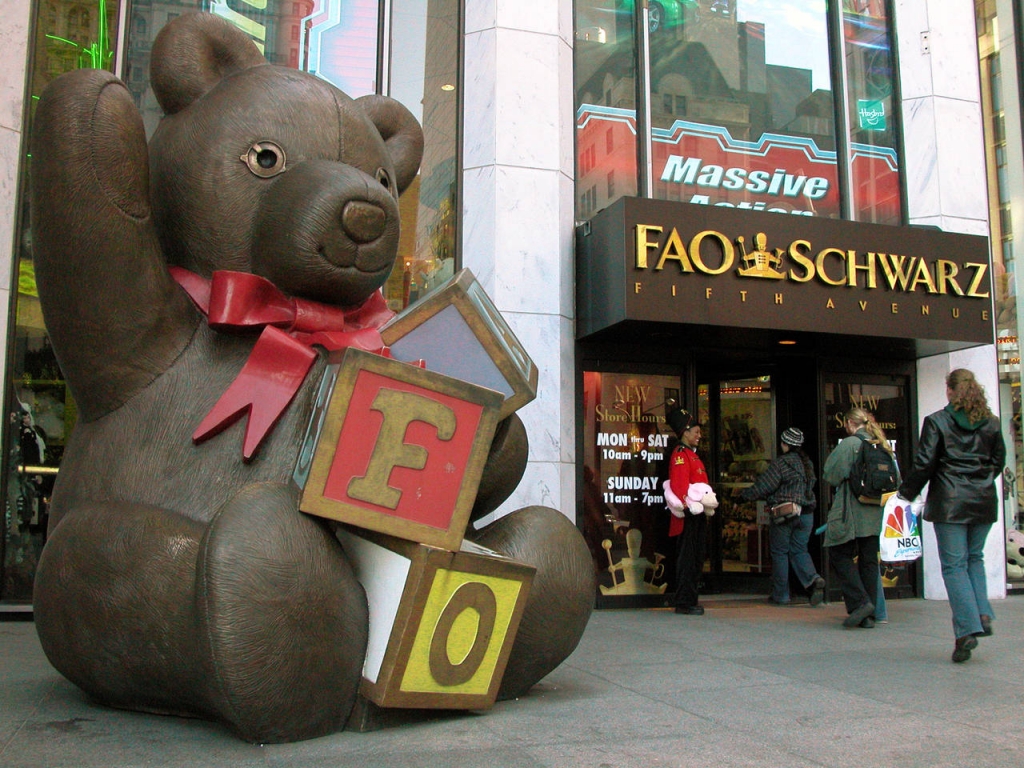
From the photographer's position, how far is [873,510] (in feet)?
22.3

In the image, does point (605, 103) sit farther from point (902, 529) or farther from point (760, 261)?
point (902, 529)

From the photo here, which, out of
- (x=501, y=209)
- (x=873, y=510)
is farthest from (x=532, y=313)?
(x=873, y=510)

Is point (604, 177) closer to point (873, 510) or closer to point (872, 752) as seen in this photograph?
point (873, 510)

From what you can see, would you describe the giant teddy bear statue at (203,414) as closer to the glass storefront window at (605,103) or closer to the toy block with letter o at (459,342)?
the toy block with letter o at (459,342)

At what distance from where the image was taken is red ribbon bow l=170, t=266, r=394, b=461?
11.1 feet

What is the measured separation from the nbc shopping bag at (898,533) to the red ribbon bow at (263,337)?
14.0 ft

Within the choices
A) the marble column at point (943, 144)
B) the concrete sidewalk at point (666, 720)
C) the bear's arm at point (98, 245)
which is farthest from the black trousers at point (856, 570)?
the bear's arm at point (98, 245)

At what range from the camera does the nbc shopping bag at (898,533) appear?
6371 millimetres

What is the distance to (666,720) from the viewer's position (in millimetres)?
3746

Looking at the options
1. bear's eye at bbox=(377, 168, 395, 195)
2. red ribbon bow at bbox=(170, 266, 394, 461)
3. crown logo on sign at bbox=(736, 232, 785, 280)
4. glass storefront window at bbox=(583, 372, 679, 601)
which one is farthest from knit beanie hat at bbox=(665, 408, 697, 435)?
red ribbon bow at bbox=(170, 266, 394, 461)

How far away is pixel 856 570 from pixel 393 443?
472 centimetres

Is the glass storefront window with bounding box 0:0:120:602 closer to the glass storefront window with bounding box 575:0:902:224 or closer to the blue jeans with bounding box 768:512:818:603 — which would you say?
the glass storefront window with bounding box 575:0:902:224

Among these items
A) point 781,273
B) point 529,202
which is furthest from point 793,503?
point 529,202

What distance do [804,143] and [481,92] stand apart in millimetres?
3341
